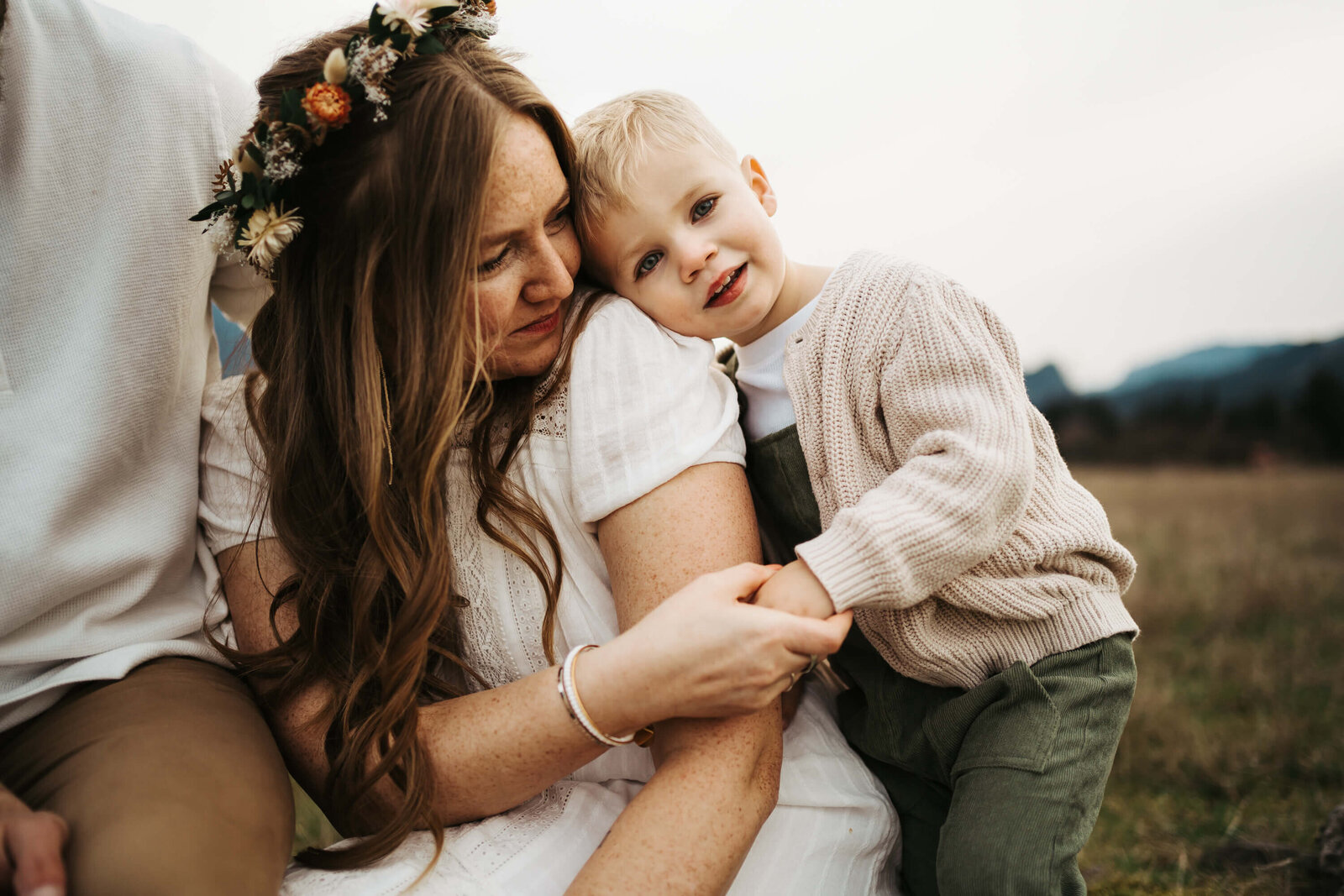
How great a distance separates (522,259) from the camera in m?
1.62

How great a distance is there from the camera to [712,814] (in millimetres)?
1379

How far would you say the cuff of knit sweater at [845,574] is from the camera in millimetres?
1420

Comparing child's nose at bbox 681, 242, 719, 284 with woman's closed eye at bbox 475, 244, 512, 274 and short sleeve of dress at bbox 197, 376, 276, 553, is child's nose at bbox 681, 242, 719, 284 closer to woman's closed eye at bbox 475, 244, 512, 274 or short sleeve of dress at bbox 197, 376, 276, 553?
woman's closed eye at bbox 475, 244, 512, 274

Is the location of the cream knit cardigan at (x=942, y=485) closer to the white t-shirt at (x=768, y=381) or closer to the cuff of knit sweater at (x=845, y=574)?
the cuff of knit sweater at (x=845, y=574)

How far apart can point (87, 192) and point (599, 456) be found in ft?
3.76

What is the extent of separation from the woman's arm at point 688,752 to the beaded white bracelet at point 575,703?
106 mm

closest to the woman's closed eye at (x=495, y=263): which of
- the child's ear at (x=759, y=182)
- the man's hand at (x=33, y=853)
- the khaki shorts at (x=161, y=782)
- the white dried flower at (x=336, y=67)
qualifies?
the white dried flower at (x=336, y=67)

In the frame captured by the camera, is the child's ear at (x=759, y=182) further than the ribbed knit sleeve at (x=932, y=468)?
Yes

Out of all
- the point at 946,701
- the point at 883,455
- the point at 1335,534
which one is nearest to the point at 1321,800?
the point at 946,701

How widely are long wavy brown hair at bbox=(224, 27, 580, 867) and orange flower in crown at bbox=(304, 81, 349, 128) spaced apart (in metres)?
0.05

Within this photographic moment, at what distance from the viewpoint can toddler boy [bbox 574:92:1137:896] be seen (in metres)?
1.45

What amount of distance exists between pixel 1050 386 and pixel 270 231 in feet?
34.9

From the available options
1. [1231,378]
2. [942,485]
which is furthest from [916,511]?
[1231,378]

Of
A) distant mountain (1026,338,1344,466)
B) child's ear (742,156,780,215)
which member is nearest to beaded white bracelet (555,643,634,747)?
child's ear (742,156,780,215)
